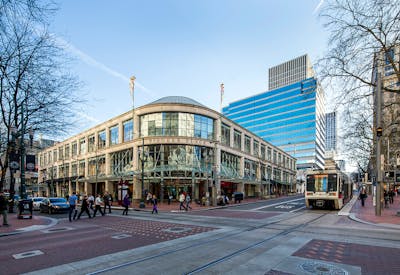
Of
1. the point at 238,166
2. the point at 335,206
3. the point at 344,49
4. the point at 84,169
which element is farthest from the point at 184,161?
the point at 84,169

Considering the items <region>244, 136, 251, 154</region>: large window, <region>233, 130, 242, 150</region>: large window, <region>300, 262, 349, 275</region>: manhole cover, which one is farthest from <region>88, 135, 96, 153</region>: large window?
<region>300, 262, 349, 275</region>: manhole cover

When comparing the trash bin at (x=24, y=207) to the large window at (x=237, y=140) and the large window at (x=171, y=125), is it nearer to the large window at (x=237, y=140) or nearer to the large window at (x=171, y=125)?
the large window at (x=171, y=125)

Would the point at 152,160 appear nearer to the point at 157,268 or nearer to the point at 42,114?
the point at 42,114

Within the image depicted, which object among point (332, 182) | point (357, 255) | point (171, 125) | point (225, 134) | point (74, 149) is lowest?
point (357, 255)

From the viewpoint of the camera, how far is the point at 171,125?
3803 cm

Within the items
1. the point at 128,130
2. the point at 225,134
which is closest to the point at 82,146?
the point at 128,130

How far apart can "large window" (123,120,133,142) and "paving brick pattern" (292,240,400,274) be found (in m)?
36.1

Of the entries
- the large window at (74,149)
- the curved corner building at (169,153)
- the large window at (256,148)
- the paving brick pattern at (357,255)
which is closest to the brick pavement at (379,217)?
the paving brick pattern at (357,255)

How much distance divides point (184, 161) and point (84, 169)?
29.2m

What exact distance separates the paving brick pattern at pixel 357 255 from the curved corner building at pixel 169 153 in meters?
21.7

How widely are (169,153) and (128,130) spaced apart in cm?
960

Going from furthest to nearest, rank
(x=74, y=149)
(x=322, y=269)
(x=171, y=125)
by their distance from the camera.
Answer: (x=74, y=149), (x=171, y=125), (x=322, y=269)

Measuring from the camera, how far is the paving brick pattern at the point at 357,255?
21.3 ft

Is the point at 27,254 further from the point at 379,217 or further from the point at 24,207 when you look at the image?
the point at 379,217
